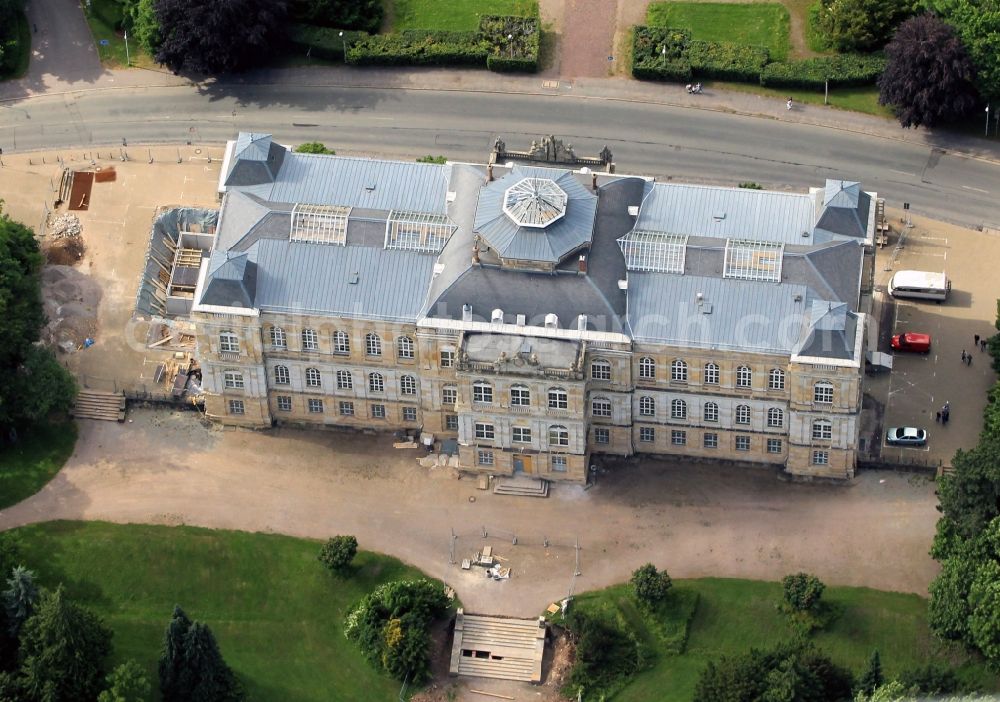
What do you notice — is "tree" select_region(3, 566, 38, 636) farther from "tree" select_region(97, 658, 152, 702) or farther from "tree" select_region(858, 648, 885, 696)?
"tree" select_region(858, 648, 885, 696)

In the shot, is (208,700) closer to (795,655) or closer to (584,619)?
(584,619)

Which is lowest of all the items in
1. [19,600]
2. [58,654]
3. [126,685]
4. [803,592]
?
[126,685]

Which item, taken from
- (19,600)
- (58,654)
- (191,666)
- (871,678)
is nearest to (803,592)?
(871,678)

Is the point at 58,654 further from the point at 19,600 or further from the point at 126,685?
the point at 19,600

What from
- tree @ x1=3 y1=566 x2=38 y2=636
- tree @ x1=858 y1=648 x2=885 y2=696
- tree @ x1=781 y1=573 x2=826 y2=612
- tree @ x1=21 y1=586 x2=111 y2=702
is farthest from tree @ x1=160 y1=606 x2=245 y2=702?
tree @ x1=858 y1=648 x2=885 y2=696

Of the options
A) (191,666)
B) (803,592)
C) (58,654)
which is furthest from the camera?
(803,592)

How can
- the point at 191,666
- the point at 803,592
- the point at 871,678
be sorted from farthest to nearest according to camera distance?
the point at 803,592 < the point at 191,666 < the point at 871,678

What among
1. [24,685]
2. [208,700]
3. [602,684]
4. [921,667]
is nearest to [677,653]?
[602,684]
